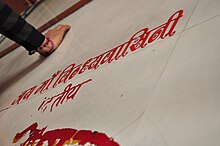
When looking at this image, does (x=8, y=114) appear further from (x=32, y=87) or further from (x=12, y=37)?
(x=12, y=37)

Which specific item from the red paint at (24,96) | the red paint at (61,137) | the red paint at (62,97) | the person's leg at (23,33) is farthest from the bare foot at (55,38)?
the red paint at (61,137)

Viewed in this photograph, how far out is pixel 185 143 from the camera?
0.55 meters

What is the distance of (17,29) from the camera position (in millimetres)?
1438

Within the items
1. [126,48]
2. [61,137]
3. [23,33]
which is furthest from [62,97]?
[23,33]

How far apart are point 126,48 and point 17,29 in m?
0.77

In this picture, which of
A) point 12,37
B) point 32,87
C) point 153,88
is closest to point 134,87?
point 153,88

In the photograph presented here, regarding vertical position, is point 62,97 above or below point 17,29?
below

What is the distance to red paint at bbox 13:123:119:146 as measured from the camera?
2.39ft

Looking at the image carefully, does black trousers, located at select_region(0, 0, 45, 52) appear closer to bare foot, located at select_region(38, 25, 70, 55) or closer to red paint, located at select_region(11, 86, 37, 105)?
bare foot, located at select_region(38, 25, 70, 55)

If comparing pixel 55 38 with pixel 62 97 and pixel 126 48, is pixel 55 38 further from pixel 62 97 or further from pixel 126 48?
pixel 126 48

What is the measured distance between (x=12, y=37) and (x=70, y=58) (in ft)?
1.35

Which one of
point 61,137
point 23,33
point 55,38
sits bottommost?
point 61,137

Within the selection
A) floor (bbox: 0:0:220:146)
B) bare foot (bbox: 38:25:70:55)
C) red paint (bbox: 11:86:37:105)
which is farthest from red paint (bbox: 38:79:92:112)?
bare foot (bbox: 38:25:70:55)

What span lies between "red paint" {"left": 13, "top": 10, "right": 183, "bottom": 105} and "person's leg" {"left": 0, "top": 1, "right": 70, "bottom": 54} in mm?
364
